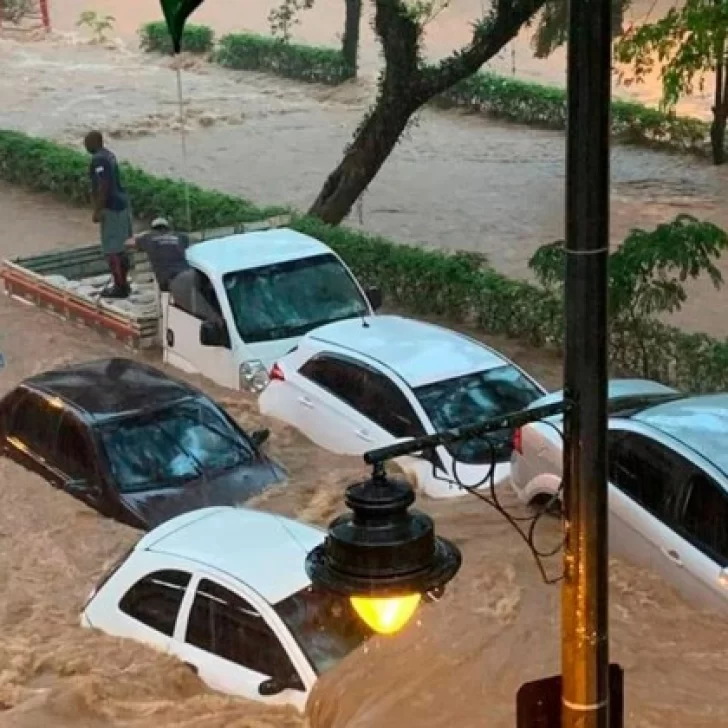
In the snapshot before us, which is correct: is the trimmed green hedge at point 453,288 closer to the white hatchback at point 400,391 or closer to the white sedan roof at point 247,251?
the white hatchback at point 400,391

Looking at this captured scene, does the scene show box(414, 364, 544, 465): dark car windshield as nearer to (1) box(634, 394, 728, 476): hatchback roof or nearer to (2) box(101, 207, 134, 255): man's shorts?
(1) box(634, 394, 728, 476): hatchback roof

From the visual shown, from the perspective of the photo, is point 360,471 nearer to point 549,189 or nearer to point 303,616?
point 303,616

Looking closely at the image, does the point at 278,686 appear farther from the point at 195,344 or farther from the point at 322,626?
the point at 195,344

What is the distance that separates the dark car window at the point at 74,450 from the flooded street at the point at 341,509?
225 mm

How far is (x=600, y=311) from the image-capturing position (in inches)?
182

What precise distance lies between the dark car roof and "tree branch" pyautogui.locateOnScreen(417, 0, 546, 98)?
763 centimetres

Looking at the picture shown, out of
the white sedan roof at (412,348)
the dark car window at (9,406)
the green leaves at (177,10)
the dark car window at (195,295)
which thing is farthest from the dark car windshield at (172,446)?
the green leaves at (177,10)

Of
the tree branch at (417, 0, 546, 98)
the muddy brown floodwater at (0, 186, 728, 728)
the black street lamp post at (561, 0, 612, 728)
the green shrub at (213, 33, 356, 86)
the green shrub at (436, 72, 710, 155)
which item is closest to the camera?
the black street lamp post at (561, 0, 612, 728)

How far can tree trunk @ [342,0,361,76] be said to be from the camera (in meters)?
33.6

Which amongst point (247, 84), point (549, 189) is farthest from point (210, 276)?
point (247, 84)

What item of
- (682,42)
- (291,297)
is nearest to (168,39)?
(291,297)

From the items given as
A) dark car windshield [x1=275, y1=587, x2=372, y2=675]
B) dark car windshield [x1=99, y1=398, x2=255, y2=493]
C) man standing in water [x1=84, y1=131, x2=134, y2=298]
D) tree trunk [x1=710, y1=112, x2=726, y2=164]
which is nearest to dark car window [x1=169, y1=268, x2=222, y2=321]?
Result: man standing in water [x1=84, y1=131, x2=134, y2=298]

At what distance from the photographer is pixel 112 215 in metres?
16.8

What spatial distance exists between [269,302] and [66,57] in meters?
26.4
